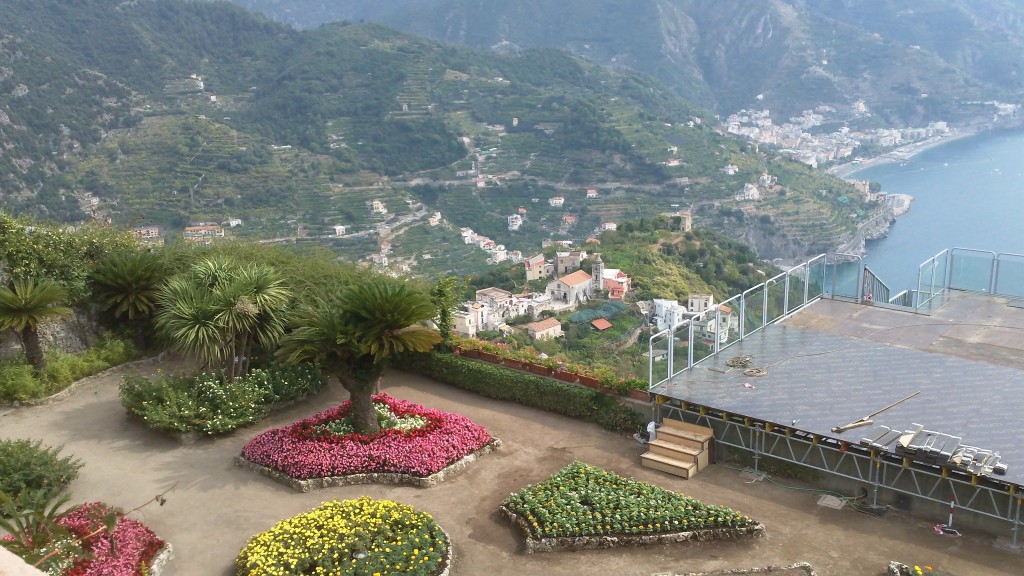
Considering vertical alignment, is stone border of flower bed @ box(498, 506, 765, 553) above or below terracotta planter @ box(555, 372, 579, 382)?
below

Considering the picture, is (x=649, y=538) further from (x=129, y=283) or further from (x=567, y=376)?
(x=129, y=283)

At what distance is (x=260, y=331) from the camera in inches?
473

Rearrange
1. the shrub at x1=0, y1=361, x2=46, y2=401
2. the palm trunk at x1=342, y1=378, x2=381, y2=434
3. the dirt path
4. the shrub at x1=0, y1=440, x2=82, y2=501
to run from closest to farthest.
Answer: the dirt path
the shrub at x1=0, y1=440, x2=82, y2=501
the palm trunk at x1=342, y1=378, x2=381, y2=434
the shrub at x1=0, y1=361, x2=46, y2=401

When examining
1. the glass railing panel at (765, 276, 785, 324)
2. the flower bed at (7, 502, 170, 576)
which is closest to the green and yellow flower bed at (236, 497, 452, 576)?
the flower bed at (7, 502, 170, 576)

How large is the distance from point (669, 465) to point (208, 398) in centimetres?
629

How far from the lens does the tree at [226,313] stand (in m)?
11.5

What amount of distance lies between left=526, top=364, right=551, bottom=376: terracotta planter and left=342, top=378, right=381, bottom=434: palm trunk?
2.65m

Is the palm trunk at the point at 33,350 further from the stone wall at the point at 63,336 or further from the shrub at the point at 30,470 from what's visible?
the shrub at the point at 30,470

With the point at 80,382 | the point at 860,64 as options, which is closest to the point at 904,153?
the point at 860,64

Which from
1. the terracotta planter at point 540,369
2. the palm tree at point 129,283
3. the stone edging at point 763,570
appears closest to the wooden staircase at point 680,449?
the stone edging at point 763,570

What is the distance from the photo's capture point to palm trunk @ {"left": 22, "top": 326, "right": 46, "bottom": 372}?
40.8 feet

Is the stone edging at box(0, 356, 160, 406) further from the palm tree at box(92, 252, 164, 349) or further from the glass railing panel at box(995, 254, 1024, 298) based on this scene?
the glass railing panel at box(995, 254, 1024, 298)

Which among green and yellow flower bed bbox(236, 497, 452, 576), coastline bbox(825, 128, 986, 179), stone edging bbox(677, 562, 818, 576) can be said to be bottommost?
stone edging bbox(677, 562, 818, 576)

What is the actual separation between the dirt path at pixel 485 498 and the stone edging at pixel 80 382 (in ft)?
0.40
